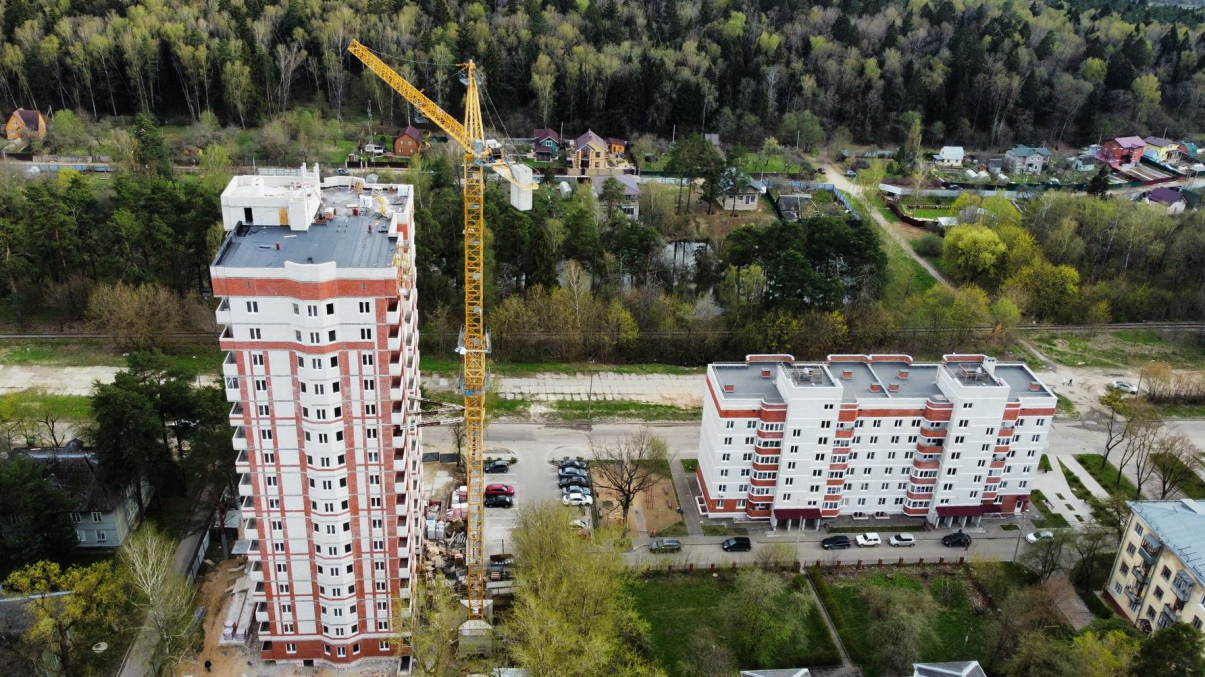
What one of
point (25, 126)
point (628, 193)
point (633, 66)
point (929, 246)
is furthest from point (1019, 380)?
point (25, 126)

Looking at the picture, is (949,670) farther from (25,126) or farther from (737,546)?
(25,126)

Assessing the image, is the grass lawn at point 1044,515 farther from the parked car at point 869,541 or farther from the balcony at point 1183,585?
the parked car at point 869,541

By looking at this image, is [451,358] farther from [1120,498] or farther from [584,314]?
[1120,498]

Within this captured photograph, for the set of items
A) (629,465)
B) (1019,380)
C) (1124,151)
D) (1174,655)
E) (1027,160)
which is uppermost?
(1124,151)

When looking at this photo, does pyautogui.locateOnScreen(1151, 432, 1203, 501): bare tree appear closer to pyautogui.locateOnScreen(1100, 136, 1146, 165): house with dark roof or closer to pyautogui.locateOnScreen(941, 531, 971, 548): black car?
pyautogui.locateOnScreen(941, 531, 971, 548): black car

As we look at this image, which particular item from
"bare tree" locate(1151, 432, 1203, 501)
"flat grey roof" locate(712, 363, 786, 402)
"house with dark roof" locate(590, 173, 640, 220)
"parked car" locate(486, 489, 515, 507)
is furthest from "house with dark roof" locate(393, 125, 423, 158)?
"bare tree" locate(1151, 432, 1203, 501)

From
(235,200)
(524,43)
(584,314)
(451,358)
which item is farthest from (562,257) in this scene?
(524,43)

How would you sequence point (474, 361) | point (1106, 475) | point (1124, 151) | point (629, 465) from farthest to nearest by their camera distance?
point (1124, 151) → point (1106, 475) → point (629, 465) → point (474, 361)
